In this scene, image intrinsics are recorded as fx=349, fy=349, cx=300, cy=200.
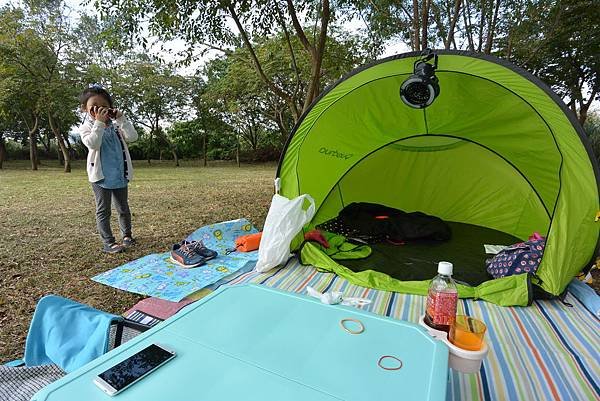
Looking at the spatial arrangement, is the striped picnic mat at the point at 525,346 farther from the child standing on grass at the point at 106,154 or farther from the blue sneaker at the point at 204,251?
the child standing on grass at the point at 106,154

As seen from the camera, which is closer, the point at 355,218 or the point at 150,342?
the point at 150,342

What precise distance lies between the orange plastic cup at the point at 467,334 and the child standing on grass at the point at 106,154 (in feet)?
8.72

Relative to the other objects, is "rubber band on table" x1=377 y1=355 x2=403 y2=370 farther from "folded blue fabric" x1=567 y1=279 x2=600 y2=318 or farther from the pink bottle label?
"folded blue fabric" x1=567 y1=279 x2=600 y2=318

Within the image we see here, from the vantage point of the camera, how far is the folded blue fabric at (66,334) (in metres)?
1.06

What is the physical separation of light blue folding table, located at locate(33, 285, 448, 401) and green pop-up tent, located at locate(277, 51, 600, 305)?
1227mm

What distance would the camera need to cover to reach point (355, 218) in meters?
3.23

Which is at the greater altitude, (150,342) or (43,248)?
(150,342)

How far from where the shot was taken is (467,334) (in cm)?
97

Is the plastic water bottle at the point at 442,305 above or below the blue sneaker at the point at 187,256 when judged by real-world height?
above

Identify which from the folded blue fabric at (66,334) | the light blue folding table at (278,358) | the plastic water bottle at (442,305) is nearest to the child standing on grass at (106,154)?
the folded blue fabric at (66,334)

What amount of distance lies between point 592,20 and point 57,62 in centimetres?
1145

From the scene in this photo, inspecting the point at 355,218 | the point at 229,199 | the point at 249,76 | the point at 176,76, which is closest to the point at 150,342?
the point at 355,218

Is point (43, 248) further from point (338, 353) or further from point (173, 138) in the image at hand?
point (173, 138)

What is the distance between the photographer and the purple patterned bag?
2082 millimetres
